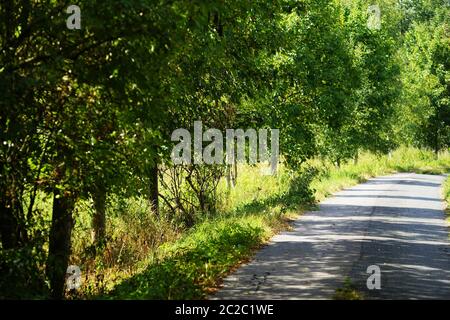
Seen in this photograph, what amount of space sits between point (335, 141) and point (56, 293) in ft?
66.1

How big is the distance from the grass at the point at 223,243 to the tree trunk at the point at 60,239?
0.96 m

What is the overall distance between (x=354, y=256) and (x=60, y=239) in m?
5.81

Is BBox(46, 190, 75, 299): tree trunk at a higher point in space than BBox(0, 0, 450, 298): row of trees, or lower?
lower

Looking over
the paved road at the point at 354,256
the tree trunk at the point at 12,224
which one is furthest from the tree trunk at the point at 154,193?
the tree trunk at the point at 12,224

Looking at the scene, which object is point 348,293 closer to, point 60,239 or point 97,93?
point 97,93

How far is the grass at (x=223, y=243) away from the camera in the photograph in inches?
422

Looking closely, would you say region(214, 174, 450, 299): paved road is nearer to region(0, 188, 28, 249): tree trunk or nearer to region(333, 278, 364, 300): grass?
region(333, 278, 364, 300): grass

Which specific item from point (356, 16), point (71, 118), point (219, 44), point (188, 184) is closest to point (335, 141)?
point (188, 184)

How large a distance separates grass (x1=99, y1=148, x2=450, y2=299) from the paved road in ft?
1.12

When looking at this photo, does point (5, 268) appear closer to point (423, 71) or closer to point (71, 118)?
point (71, 118)

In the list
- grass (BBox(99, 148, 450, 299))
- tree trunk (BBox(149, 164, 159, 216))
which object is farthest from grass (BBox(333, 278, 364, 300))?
tree trunk (BBox(149, 164, 159, 216))

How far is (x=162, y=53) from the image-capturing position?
9.24 metres

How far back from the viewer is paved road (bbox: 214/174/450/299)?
1067cm

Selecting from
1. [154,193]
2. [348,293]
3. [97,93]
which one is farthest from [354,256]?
[154,193]
